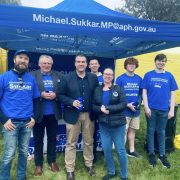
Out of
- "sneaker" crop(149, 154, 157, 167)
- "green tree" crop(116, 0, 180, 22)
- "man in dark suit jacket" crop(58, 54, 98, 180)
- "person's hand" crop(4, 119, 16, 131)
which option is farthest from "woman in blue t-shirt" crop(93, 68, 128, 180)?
"green tree" crop(116, 0, 180, 22)

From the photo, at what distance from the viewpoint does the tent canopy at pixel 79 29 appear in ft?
13.3

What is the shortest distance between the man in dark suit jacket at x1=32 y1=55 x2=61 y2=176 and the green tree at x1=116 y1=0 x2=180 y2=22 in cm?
2241

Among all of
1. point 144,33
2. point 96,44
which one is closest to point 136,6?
point 96,44

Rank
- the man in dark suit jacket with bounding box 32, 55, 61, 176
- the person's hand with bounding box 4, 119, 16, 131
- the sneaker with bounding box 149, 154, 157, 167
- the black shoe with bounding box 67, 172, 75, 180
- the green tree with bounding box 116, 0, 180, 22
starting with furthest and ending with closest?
1. the green tree with bounding box 116, 0, 180, 22
2. the sneaker with bounding box 149, 154, 157, 167
3. the black shoe with bounding box 67, 172, 75, 180
4. the man in dark suit jacket with bounding box 32, 55, 61, 176
5. the person's hand with bounding box 4, 119, 16, 131

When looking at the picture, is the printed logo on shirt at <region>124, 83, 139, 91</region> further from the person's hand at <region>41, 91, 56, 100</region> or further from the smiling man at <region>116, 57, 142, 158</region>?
the person's hand at <region>41, 91, 56, 100</region>

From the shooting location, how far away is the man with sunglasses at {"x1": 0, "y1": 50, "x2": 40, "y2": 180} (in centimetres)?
403

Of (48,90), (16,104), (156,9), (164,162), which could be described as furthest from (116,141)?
(156,9)

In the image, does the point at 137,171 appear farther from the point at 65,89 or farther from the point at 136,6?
the point at 136,6

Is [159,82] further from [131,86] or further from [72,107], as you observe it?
[72,107]

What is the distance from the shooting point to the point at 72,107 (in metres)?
4.55

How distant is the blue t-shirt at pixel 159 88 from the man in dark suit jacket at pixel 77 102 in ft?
3.46

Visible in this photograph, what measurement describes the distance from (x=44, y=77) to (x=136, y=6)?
23428 millimetres

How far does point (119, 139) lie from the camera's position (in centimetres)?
446

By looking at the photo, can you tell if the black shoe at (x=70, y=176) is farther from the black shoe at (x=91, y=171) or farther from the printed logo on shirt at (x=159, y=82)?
the printed logo on shirt at (x=159, y=82)
